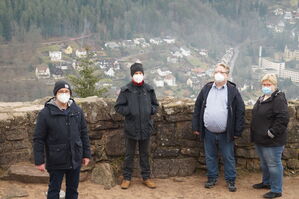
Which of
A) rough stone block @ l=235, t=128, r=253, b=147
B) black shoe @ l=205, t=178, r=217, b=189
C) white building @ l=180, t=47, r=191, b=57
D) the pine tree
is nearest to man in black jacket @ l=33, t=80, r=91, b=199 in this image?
black shoe @ l=205, t=178, r=217, b=189

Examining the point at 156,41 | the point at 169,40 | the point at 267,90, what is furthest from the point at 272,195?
the point at 169,40

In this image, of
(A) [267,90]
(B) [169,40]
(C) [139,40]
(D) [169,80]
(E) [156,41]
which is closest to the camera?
(A) [267,90]

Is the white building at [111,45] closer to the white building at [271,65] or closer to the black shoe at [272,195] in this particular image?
the white building at [271,65]

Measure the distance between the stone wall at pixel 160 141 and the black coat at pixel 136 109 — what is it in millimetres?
598

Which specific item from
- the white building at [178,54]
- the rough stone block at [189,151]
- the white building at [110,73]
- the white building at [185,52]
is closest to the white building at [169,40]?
the white building at [185,52]

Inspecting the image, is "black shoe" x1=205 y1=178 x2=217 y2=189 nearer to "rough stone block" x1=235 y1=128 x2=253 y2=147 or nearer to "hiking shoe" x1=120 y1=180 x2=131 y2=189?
"rough stone block" x1=235 y1=128 x2=253 y2=147

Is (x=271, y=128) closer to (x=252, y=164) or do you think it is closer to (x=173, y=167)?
(x=252, y=164)

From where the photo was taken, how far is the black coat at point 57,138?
415cm

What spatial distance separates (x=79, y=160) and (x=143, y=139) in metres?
1.20

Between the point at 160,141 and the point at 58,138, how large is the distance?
7.14 ft

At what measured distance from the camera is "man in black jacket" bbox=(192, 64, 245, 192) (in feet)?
17.4

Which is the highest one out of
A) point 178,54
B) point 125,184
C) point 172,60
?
point 178,54

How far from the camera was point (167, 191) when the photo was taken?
552cm

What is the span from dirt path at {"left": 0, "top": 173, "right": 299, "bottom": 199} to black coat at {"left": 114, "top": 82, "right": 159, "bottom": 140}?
0.75 metres
